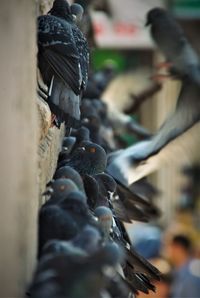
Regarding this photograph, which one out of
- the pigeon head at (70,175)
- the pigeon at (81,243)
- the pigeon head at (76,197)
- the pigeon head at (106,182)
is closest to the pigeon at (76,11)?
the pigeon head at (106,182)

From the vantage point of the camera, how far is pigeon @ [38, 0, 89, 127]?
152 inches

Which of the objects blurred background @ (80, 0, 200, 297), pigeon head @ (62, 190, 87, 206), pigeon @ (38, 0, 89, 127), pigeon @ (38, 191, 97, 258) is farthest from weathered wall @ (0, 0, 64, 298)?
blurred background @ (80, 0, 200, 297)

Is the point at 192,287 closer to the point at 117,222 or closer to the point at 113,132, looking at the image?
the point at 113,132

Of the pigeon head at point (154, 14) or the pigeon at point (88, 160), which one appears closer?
the pigeon at point (88, 160)

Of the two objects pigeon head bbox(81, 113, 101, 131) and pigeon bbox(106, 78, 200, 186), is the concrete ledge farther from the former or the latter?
pigeon bbox(106, 78, 200, 186)

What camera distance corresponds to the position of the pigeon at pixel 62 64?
3.85m

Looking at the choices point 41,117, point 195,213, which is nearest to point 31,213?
point 41,117

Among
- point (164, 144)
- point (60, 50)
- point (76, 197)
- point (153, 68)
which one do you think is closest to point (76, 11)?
point (60, 50)

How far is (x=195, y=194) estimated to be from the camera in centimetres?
1220

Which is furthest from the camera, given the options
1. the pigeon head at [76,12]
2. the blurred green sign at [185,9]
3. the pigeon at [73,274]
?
the blurred green sign at [185,9]

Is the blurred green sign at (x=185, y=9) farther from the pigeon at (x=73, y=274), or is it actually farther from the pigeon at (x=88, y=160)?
the pigeon at (x=73, y=274)

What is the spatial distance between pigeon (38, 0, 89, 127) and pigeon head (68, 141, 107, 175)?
0.23 metres

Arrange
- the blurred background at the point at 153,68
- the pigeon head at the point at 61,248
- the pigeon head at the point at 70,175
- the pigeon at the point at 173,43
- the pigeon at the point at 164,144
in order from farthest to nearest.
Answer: the blurred background at the point at 153,68 < the pigeon at the point at 173,43 < the pigeon at the point at 164,144 < the pigeon head at the point at 70,175 < the pigeon head at the point at 61,248

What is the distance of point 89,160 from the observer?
428 centimetres
